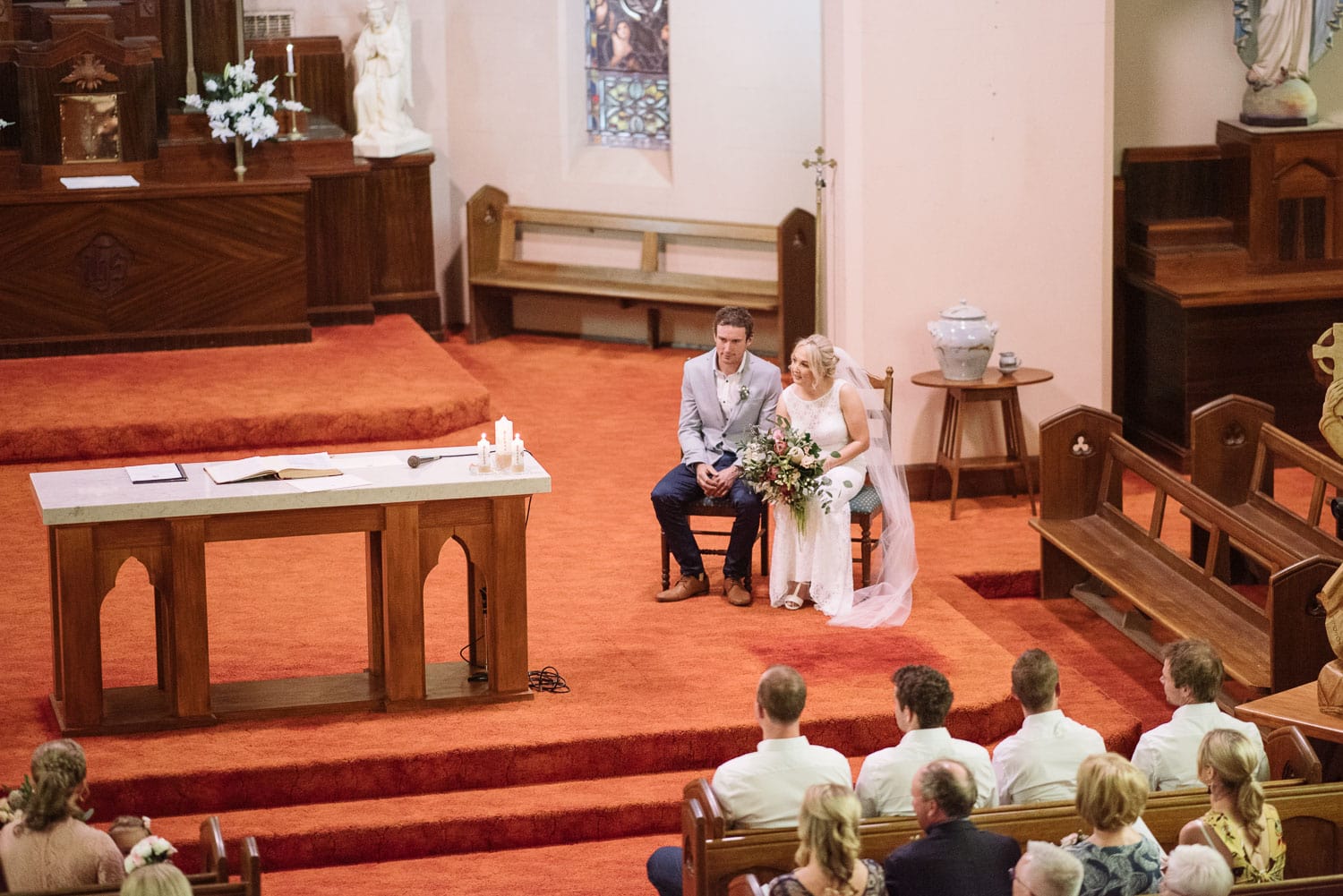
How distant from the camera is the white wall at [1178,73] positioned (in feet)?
33.3

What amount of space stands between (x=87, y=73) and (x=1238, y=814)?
8.69m

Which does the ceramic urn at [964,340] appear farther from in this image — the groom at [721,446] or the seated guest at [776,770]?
the seated guest at [776,770]

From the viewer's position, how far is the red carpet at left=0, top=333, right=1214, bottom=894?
5859mm

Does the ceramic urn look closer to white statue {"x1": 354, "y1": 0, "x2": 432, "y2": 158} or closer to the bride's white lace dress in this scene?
the bride's white lace dress

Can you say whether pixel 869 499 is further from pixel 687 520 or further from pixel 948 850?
pixel 948 850

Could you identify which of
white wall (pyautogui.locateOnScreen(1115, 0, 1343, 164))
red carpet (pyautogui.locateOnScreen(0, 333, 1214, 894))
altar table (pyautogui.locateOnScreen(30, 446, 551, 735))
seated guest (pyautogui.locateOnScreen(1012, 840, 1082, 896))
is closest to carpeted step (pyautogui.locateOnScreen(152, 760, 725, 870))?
red carpet (pyautogui.locateOnScreen(0, 333, 1214, 894))

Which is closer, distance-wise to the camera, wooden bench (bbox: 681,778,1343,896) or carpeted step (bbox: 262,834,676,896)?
wooden bench (bbox: 681,778,1343,896)

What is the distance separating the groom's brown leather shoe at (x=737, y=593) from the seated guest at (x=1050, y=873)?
11.7 feet

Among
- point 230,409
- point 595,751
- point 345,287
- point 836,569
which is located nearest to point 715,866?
point 595,751

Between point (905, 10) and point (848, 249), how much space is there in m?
1.18

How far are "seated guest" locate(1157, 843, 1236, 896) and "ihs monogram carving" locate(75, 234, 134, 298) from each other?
8.33 metres

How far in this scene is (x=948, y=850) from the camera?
4.17 meters

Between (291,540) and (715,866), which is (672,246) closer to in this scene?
(291,540)

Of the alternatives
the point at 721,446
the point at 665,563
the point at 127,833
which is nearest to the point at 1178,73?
the point at 721,446
